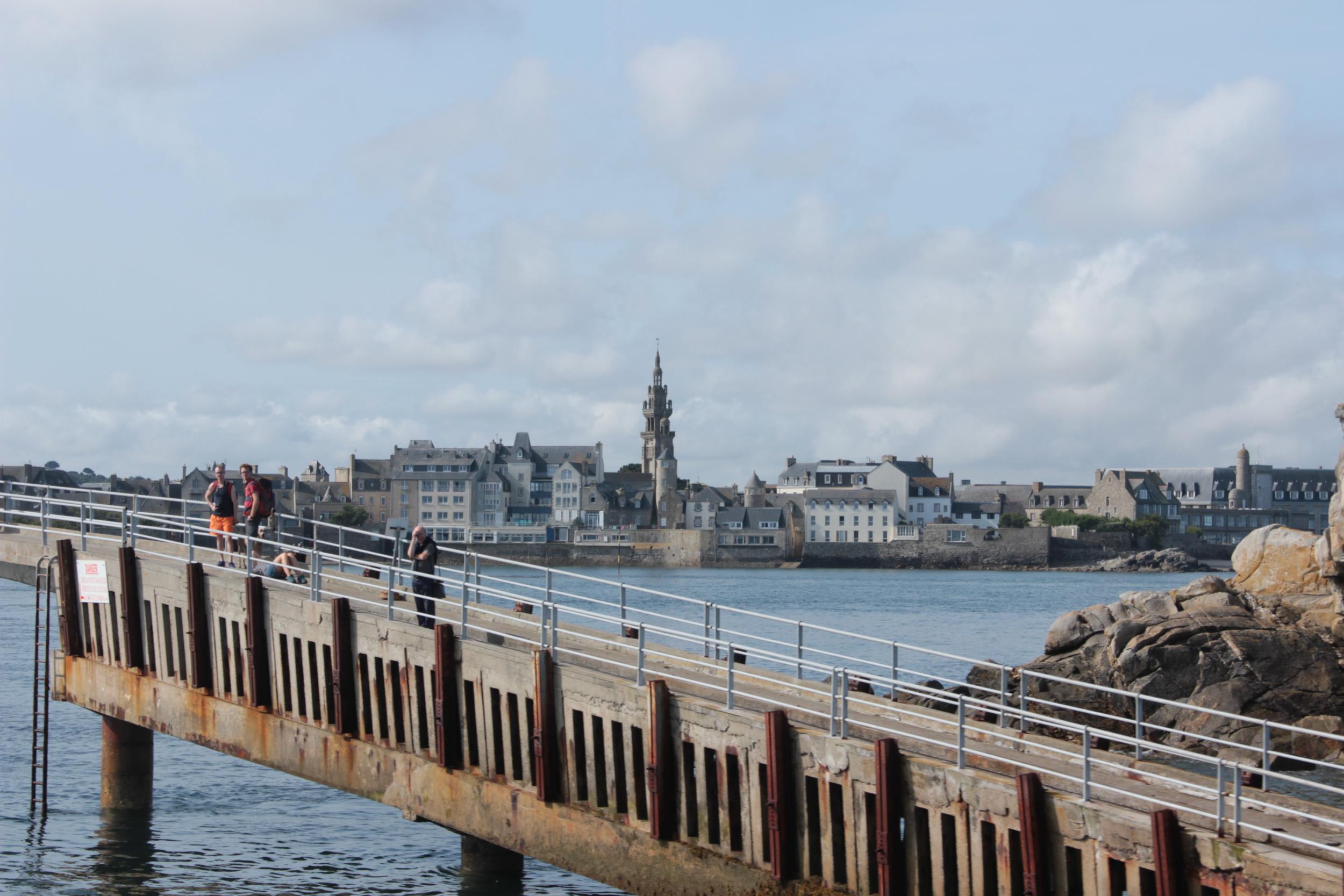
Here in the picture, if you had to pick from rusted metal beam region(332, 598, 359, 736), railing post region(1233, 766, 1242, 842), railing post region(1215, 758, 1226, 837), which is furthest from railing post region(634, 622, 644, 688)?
railing post region(1233, 766, 1242, 842)

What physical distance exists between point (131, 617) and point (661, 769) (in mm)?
10374

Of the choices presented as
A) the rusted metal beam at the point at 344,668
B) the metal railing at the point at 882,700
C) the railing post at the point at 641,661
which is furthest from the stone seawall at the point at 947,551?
the railing post at the point at 641,661

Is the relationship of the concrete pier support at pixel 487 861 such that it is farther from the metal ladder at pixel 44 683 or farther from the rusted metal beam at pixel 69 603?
the rusted metal beam at pixel 69 603

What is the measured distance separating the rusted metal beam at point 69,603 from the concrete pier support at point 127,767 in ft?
4.20

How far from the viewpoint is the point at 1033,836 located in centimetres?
1263

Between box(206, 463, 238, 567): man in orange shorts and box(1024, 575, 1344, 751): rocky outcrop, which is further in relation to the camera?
box(1024, 575, 1344, 751): rocky outcrop

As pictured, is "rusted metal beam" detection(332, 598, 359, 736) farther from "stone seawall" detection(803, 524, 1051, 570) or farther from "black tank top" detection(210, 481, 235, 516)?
"stone seawall" detection(803, 524, 1051, 570)

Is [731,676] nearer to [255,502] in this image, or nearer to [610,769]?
[610,769]

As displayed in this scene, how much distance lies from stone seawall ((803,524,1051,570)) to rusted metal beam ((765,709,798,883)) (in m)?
161

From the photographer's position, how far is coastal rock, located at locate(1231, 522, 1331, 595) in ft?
129

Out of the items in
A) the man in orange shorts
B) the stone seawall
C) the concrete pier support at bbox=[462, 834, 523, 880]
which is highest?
the man in orange shorts

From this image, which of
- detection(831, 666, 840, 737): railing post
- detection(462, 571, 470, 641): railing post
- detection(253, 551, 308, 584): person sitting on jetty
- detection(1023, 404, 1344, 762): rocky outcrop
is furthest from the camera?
detection(1023, 404, 1344, 762): rocky outcrop

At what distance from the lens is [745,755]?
50.0ft

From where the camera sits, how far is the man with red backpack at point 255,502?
2270 cm
